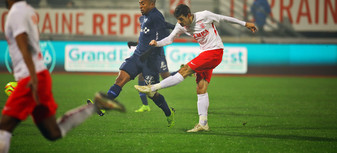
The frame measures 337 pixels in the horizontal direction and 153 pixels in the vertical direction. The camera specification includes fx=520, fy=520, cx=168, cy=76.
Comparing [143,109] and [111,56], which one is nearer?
[143,109]

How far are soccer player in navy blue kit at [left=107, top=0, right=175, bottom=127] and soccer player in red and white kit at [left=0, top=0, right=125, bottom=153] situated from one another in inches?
142

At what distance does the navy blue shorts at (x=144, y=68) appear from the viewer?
27.7 ft

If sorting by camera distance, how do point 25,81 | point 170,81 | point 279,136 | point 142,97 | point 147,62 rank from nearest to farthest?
point 25,81 < point 170,81 < point 279,136 < point 147,62 < point 142,97

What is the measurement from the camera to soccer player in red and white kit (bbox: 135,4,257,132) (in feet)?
25.0

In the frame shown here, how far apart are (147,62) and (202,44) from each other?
1115 millimetres

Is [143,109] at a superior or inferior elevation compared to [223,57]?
superior

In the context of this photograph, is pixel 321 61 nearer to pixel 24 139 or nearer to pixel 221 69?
pixel 221 69

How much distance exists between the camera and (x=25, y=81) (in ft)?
15.0

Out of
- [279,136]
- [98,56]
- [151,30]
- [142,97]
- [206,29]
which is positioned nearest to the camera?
[279,136]

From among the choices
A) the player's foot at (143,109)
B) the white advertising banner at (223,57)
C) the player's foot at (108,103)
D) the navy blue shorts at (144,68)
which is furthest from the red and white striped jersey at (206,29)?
the white advertising banner at (223,57)

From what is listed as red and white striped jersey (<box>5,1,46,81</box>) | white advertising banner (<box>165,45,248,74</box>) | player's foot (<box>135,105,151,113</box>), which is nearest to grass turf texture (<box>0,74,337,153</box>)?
player's foot (<box>135,105,151,113</box>)

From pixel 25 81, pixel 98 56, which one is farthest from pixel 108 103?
pixel 98 56

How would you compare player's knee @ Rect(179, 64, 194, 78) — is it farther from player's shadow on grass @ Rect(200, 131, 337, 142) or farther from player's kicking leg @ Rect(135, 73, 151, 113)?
player's kicking leg @ Rect(135, 73, 151, 113)

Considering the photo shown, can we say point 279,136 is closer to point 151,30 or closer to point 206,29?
point 206,29
